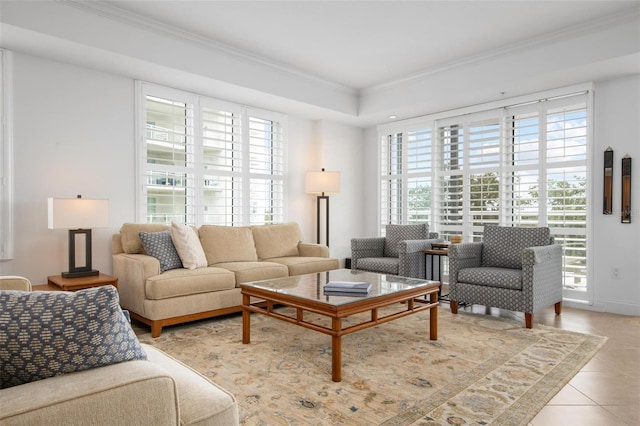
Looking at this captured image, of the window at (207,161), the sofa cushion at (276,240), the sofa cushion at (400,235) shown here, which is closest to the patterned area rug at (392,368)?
the sofa cushion at (276,240)

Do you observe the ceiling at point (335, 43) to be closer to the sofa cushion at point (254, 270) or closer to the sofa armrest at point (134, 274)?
the sofa armrest at point (134, 274)

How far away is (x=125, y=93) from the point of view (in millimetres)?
4367

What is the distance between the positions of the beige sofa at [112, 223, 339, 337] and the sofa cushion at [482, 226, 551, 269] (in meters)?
1.74

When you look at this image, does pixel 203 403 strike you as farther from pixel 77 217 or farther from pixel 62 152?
pixel 62 152

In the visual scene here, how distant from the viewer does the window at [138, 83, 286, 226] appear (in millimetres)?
4586

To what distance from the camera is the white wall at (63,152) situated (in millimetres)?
3727

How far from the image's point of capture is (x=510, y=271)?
3936 millimetres

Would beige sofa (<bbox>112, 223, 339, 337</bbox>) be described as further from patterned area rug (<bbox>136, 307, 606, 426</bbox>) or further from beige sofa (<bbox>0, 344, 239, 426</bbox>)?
beige sofa (<bbox>0, 344, 239, 426</bbox>)

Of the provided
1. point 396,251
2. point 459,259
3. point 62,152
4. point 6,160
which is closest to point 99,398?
point 6,160

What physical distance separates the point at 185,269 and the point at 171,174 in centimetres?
135

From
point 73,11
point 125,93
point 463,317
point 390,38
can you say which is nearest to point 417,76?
point 390,38

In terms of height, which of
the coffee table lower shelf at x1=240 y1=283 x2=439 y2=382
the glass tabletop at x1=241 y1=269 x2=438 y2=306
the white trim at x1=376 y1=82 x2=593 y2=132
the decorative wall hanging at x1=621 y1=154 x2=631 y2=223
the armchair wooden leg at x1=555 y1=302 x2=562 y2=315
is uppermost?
the white trim at x1=376 y1=82 x2=593 y2=132

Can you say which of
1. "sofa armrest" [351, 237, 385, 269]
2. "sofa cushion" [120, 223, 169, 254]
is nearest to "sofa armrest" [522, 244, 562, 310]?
"sofa armrest" [351, 237, 385, 269]

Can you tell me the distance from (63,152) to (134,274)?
142 centimetres
